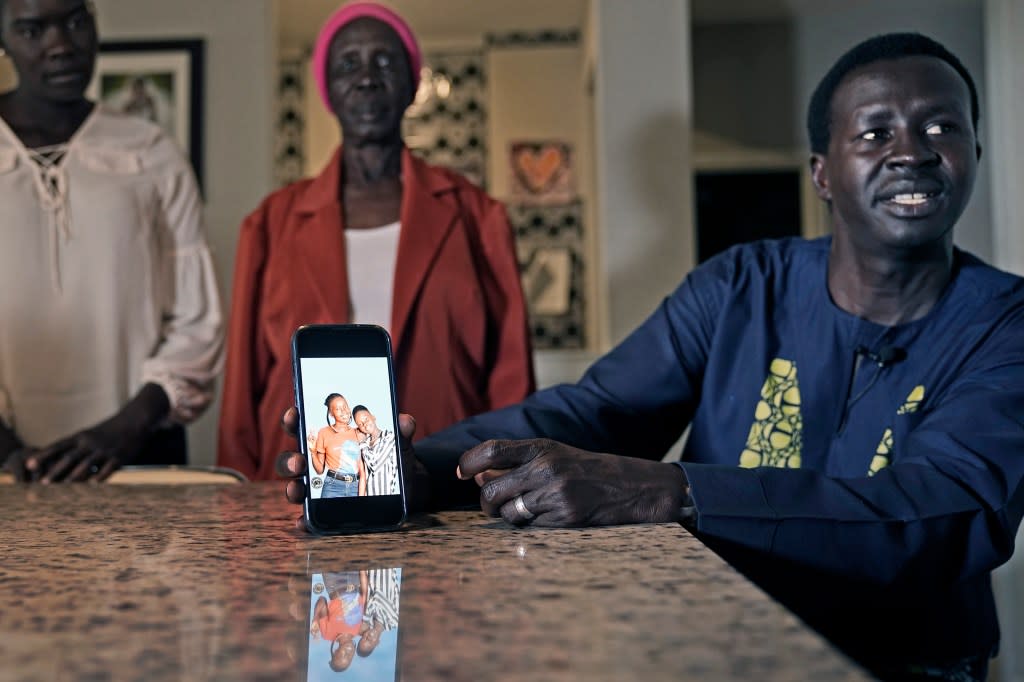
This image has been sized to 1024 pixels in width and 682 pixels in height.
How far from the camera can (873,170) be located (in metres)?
1.48

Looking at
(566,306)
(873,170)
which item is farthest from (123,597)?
(566,306)

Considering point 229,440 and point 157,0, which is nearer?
point 229,440

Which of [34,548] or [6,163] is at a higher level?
[6,163]

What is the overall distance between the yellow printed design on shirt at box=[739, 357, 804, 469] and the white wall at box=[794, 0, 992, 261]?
4044 millimetres

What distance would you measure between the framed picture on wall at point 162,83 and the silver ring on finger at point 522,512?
3.03 m

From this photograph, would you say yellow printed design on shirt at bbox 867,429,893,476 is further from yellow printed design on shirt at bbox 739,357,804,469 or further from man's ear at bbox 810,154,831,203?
man's ear at bbox 810,154,831,203

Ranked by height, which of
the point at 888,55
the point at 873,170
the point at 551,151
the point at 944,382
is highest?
the point at 551,151

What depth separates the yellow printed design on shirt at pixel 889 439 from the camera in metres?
1.31

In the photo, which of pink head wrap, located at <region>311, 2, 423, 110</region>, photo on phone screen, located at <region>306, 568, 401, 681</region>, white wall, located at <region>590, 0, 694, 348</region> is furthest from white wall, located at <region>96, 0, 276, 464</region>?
photo on phone screen, located at <region>306, 568, 401, 681</region>

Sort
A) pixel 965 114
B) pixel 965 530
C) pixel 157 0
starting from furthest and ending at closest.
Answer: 1. pixel 157 0
2. pixel 965 114
3. pixel 965 530

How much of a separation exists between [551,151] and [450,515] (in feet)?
17.9

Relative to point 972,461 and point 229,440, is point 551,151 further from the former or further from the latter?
point 972,461

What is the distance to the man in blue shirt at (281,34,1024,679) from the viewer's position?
99 centimetres

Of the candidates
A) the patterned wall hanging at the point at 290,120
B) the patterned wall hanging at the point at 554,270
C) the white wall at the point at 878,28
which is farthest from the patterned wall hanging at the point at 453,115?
the white wall at the point at 878,28
